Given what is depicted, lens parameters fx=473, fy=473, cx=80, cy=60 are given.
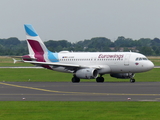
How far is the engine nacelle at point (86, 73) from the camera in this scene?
5166cm

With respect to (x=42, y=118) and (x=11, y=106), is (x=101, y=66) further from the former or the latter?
(x=42, y=118)

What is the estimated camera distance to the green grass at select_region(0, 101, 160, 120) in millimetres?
20797

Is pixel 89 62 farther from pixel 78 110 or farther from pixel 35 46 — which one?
pixel 78 110

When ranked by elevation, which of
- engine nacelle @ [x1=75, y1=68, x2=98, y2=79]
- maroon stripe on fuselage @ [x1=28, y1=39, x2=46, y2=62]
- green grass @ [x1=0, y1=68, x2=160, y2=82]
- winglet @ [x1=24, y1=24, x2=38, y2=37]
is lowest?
green grass @ [x1=0, y1=68, x2=160, y2=82]

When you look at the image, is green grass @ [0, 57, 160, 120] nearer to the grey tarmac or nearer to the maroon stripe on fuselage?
the grey tarmac

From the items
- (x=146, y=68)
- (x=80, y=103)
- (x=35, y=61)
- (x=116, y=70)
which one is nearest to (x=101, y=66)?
(x=116, y=70)

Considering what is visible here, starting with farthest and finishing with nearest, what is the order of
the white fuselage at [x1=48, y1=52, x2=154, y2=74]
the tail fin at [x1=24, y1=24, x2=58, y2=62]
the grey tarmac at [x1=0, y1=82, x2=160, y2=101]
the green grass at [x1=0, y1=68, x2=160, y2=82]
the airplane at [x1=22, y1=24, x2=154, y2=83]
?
the tail fin at [x1=24, y1=24, x2=58, y2=62]
the green grass at [x1=0, y1=68, x2=160, y2=82]
the airplane at [x1=22, y1=24, x2=154, y2=83]
the white fuselage at [x1=48, y1=52, x2=154, y2=74]
the grey tarmac at [x1=0, y1=82, x2=160, y2=101]

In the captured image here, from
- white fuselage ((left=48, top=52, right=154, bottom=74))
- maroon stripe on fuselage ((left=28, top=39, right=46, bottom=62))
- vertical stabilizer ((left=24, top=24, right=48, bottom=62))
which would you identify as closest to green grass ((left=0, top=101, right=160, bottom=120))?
white fuselage ((left=48, top=52, right=154, bottom=74))

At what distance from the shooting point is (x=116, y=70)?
53.1 meters

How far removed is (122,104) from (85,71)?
2646 cm

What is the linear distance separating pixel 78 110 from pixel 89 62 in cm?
3241

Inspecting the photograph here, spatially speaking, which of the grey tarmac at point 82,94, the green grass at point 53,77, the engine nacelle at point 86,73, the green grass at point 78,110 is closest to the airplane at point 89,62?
Answer: the engine nacelle at point 86,73

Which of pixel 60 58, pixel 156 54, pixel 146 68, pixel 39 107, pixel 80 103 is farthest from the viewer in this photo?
pixel 156 54

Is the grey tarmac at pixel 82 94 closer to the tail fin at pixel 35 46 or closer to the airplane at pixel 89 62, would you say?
the airplane at pixel 89 62
